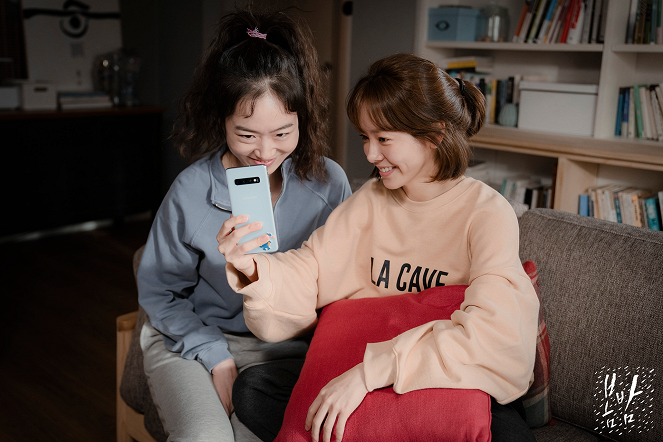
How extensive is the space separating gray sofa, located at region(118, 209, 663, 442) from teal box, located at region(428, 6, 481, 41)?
2.01 metres

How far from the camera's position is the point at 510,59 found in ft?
10.4

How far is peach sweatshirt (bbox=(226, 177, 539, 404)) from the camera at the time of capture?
0.97 m

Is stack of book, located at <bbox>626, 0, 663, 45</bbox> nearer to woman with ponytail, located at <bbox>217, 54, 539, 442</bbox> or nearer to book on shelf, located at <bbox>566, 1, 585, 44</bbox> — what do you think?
book on shelf, located at <bbox>566, 1, 585, 44</bbox>

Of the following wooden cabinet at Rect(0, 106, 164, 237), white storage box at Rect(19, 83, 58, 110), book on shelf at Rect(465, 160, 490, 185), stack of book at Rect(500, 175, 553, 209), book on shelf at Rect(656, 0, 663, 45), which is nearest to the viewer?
book on shelf at Rect(656, 0, 663, 45)

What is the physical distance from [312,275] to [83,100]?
10.3 ft

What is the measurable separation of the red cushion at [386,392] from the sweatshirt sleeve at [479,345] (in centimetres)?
2

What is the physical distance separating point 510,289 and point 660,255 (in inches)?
14.8

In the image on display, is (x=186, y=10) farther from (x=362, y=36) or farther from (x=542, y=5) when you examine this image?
(x=542, y=5)

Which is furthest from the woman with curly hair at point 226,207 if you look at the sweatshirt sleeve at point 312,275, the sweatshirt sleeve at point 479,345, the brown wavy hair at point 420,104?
the sweatshirt sleeve at point 479,345

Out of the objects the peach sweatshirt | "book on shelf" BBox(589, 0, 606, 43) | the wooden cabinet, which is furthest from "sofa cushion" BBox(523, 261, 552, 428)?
the wooden cabinet

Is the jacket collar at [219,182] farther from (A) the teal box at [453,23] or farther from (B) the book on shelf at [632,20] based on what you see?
(A) the teal box at [453,23]

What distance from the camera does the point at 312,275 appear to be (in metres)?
1.23

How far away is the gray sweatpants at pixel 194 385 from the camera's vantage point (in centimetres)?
108

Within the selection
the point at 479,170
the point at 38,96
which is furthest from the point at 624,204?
the point at 38,96
